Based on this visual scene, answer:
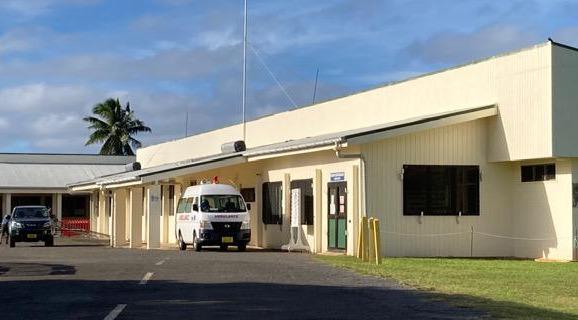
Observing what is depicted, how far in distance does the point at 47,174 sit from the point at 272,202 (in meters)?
30.4

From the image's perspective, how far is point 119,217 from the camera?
39594mm

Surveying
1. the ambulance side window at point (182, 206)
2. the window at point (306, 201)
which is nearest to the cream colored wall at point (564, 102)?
the window at point (306, 201)

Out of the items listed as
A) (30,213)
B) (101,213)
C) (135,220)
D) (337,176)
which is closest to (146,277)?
(337,176)

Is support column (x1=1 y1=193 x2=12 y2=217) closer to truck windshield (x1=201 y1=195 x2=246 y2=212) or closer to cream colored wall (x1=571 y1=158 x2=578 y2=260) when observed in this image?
truck windshield (x1=201 y1=195 x2=246 y2=212)

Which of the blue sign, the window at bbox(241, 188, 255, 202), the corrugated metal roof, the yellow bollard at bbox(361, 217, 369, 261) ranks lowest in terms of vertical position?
the yellow bollard at bbox(361, 217, 369, 261)

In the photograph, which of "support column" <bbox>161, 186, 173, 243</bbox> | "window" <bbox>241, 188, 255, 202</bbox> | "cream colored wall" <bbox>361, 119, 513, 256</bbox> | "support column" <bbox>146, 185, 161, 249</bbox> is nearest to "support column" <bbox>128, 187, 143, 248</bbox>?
"support column" <bbox>146, 185, 161, 249</bbox>

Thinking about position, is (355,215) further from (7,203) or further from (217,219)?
(7,203)

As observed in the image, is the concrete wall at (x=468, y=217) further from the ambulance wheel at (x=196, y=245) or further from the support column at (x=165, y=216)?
the support column at (x=165, y=216)

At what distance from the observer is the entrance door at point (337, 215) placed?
27.8 meters

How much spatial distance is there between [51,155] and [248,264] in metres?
46.5

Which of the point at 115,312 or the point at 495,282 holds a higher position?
the point at 115,312

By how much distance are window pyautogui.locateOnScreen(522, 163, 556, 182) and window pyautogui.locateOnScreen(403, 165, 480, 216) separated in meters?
1.45

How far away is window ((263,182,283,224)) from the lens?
32.9m

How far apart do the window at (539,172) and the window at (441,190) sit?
145 centimetres
